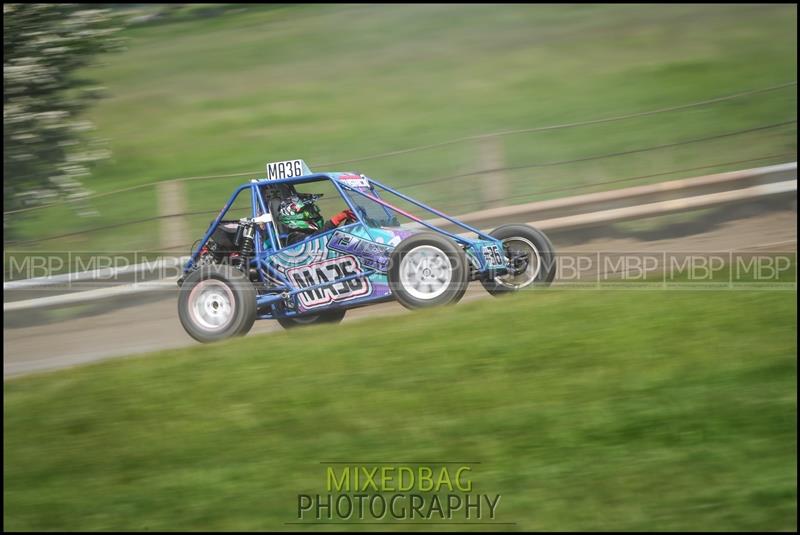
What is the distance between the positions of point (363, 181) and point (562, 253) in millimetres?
3336

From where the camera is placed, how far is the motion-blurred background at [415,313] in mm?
4996

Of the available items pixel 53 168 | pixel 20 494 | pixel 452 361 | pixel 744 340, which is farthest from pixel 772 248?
pixel 53 168

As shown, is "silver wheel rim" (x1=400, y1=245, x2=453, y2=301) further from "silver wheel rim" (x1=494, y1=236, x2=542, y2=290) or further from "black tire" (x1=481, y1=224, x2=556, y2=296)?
"silver wheel rim" (x1=494, y1=236, x2=542, y2=290)

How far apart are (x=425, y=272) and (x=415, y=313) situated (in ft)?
1.18

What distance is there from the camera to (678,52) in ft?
64.7

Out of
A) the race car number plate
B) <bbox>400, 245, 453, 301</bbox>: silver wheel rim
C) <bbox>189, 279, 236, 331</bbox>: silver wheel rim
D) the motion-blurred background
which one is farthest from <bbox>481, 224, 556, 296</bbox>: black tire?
<bbox>189, 279, 236, 331</bbox>: silver wheel rim

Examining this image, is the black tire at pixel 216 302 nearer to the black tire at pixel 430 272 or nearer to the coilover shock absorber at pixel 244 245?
the coilover shock absorber at pixel 244 245

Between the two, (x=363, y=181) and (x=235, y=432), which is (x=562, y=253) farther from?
(x=235, y=432)

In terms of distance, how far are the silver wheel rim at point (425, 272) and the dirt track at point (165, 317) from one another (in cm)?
123

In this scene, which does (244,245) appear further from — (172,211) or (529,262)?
(172,211)

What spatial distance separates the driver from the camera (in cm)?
823

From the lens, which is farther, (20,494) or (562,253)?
(562,253)

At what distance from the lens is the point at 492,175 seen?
36.3 feet

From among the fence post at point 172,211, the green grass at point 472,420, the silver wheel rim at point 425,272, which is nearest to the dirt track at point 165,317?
the fence post at point 172,211
